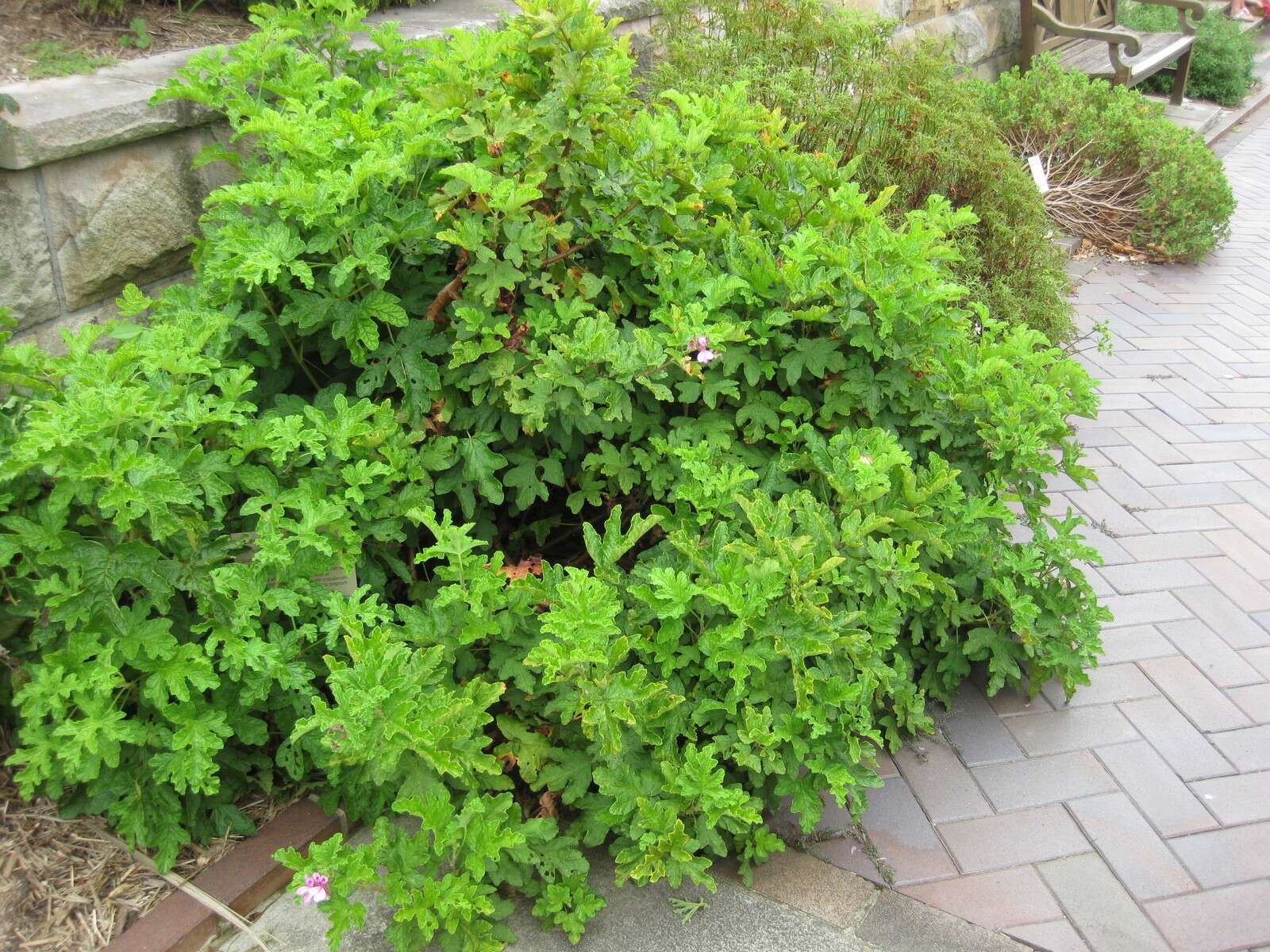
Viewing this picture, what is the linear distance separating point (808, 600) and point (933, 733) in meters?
0.95

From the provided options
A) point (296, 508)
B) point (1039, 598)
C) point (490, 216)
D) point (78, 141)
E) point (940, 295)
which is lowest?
point (1039, 598)

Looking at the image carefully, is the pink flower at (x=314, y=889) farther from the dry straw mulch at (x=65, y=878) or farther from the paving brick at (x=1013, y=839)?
the paving brick at (x=1013, y=839)

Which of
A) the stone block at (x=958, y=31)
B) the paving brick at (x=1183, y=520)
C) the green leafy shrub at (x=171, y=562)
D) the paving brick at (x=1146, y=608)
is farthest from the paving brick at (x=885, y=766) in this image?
the stone block at (x=958, y=31)

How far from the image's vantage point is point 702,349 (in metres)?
2.60

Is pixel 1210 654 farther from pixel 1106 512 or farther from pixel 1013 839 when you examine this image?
pixel 1013 839

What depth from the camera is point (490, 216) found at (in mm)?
2533

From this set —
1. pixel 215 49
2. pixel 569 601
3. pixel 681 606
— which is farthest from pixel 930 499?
pixel 215 49

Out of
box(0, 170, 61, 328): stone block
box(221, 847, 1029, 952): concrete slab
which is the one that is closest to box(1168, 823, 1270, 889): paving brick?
box(221, 847, 1029, 952): concrete slab

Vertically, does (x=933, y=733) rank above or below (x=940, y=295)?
below

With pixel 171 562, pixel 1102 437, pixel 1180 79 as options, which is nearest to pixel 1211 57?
pixel 1180 79

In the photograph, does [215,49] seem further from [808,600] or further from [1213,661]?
[1213,661]

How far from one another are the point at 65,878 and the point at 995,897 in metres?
2.14

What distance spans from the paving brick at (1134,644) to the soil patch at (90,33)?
3.51m

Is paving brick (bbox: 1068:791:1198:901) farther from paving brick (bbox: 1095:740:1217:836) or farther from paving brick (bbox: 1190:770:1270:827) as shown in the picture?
paving brick (bbox: 1190:770:1270:827)
